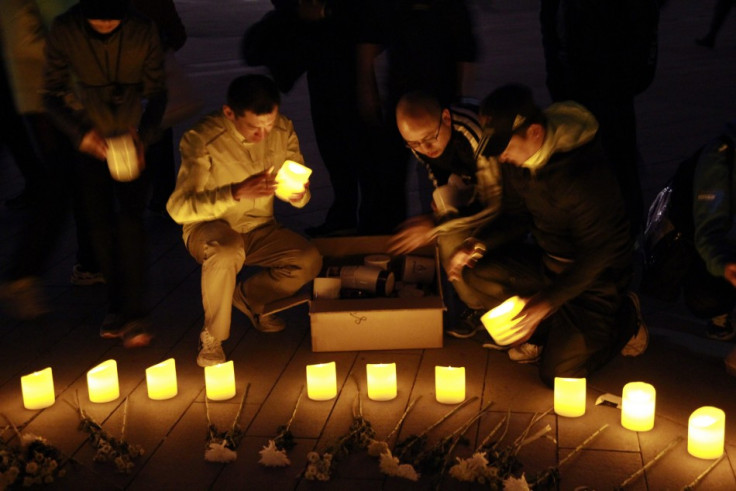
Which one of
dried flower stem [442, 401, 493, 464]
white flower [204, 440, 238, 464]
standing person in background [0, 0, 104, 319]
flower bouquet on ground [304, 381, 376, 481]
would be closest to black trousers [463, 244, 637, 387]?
dried flower stem [442, 401, 493, 464]

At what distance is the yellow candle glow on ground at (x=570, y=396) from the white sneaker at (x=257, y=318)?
1497 mm

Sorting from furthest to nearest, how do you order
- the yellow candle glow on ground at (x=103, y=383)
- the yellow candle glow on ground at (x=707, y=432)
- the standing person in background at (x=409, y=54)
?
the standing person in background at (x=409, y=54) < the yellow candle glow on ground at (x=103, y=383) < the yellow candle glow on ground at (x=707, y=432)

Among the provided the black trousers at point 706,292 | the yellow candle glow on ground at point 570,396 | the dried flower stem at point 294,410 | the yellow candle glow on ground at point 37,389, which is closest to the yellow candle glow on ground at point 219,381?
the dried flower stem at point 294,410

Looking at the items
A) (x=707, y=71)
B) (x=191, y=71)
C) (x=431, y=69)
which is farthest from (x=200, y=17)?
(x=431, y=69)

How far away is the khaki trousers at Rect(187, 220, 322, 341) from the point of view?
446cm

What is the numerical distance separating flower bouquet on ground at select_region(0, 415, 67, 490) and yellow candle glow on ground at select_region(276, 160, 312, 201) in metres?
1.40

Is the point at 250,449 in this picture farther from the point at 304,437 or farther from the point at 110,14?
the point at 110,14

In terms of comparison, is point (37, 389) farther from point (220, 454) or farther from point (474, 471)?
point (474, 471)

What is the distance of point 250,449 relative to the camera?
149 inches

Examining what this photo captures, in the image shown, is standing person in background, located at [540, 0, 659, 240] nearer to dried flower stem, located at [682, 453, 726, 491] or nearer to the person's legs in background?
dried flower stem, located at [682, 453, 726, 491]

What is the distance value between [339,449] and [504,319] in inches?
31.6

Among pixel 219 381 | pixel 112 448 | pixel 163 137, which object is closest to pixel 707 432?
pixel 219 381

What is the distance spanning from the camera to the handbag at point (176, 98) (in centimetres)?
470

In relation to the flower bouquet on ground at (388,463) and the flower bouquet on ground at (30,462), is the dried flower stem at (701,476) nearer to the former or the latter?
the flower bouquet on ground at (388,463)
